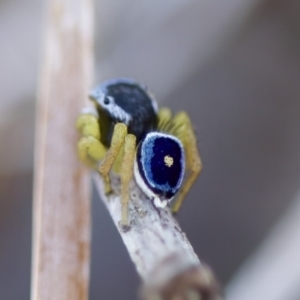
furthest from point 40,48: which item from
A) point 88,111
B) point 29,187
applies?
point 88,111

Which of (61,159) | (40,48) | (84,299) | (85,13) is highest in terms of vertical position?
(40,48)

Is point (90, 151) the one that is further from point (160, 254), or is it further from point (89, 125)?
point (160, 254)

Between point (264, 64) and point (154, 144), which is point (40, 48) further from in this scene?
point (154, 144)

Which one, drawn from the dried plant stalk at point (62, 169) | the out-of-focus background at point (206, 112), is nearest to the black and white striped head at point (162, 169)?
the dried plant stalk at point (62, 169)

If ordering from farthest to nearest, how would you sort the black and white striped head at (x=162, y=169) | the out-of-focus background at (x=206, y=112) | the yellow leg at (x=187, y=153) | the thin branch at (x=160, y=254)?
the out-of-focus background at (x=206, y=112)
the yellow leg at (x=187, y=153)
the black and white striped head at (x=162, y=169)
the thin branch at (x=160, y=254)

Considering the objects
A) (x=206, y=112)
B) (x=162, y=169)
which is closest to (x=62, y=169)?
(x=162, y=169)

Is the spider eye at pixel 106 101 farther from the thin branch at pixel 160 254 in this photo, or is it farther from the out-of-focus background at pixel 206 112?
the out-of-focus background at pixel 206 112
